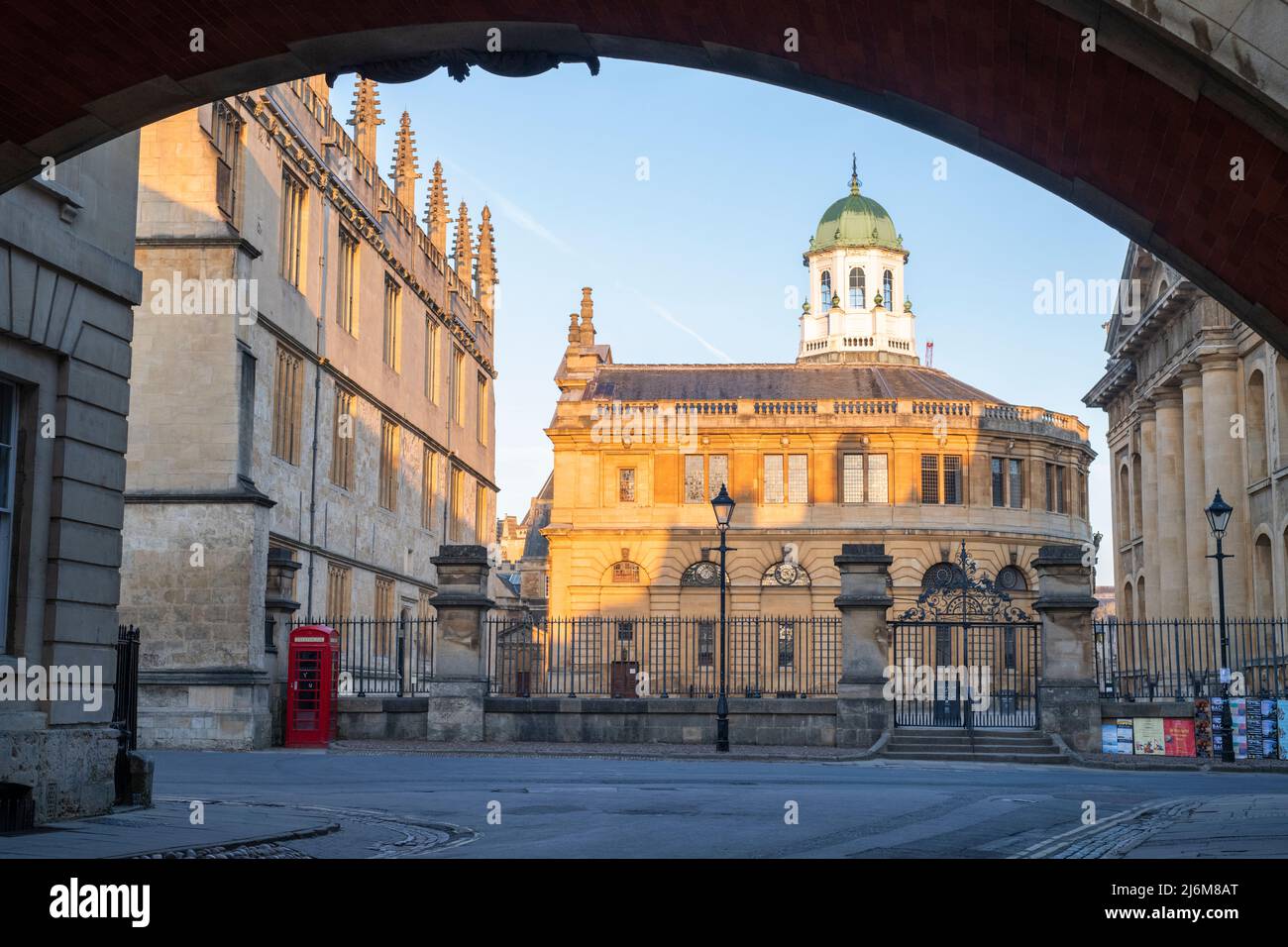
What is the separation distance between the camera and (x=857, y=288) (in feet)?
357

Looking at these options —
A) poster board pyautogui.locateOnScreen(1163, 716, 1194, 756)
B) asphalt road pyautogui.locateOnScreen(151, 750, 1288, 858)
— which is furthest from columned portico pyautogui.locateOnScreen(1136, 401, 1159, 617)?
asphalt road pyautogui.locateOnScreen(151, 750, 1288, 858)

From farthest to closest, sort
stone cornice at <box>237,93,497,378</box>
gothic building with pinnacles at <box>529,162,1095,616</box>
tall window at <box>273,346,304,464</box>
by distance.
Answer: gothic building with pinnacles at <box>529,162,1095,616</box>
tall window at <box>273,346,304,464</box>
stone cornice at <box>237,93,497,378</box>

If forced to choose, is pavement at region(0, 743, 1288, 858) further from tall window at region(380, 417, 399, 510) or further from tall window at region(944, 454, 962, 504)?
tall window at region(944, 454, 962, 504)

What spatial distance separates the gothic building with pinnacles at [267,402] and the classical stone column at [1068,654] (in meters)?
12.5

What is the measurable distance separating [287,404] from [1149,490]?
29.9 meters

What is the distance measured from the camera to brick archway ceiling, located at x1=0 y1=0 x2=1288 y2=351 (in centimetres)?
627

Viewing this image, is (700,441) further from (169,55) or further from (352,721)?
(169,55)

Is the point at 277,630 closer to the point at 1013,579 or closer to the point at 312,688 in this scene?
the point at 312,688

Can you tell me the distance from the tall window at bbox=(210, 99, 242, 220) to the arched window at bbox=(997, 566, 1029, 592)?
4389 cm

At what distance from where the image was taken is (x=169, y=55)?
25.1 feet

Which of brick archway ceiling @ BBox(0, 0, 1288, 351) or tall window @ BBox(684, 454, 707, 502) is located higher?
tall window @ BBox(684, 454, 707, 502)
